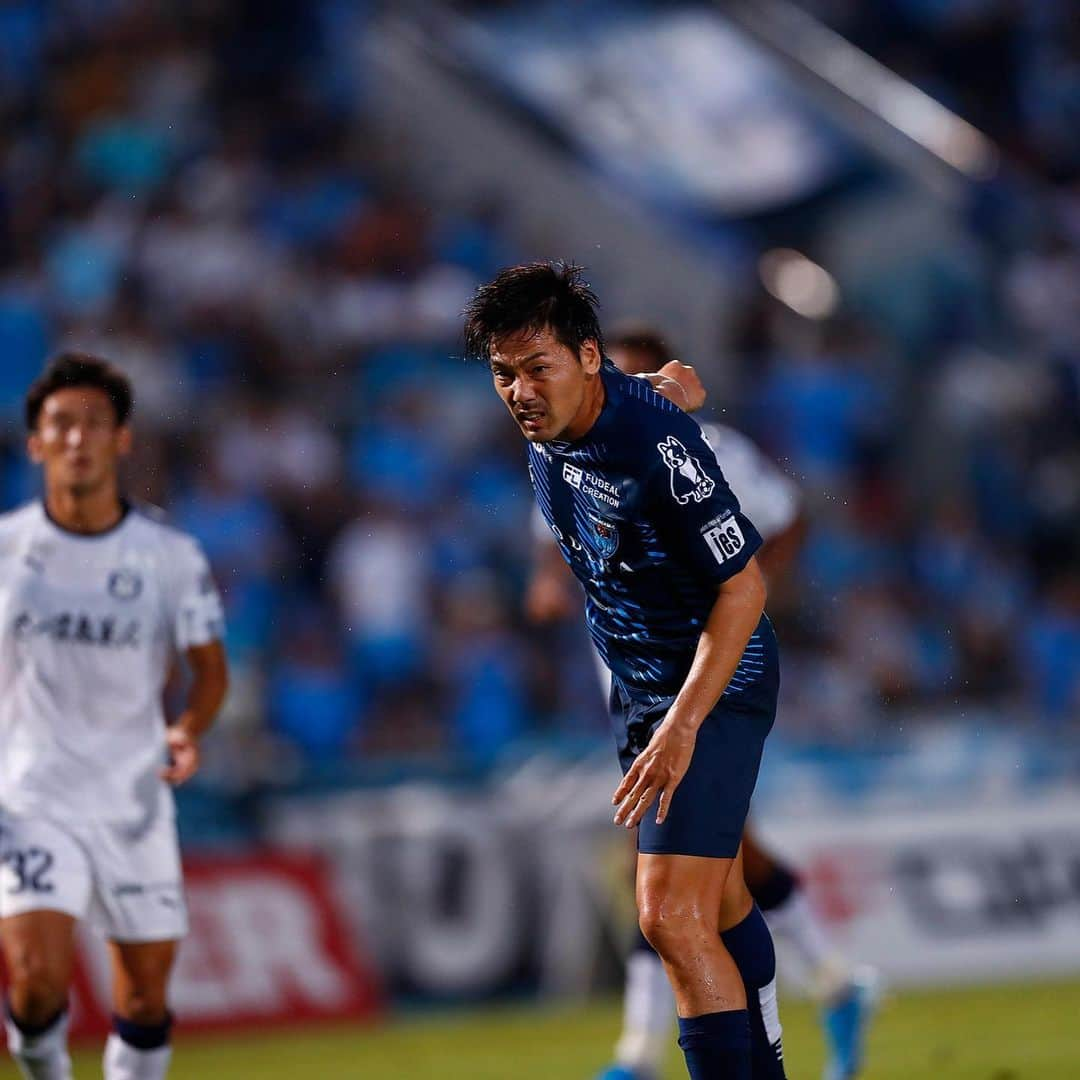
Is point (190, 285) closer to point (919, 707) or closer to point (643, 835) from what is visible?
point (919, 707)

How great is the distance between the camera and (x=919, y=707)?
14.1 meters

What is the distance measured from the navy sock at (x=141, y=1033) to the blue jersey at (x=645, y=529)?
2020 mm

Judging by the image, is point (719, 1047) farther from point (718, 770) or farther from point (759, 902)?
point (759, 902)

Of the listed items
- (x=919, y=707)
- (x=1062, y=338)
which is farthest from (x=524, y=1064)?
(x=1062, y=338)

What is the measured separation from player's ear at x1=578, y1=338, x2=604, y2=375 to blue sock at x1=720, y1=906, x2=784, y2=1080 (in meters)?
1.69

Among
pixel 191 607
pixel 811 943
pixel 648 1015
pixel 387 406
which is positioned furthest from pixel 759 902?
pixel 387 406

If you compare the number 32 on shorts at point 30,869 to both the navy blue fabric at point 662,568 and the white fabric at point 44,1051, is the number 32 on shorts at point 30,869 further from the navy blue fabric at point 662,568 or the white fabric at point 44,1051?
the navy blue fabric at point 662,568

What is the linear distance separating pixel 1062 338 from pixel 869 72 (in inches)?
120

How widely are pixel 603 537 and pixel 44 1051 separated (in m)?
2.61

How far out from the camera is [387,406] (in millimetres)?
15164

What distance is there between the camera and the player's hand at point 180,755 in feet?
22.6

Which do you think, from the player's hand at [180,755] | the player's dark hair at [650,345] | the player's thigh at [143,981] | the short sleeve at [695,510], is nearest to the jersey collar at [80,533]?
the player's hand at [180,755]

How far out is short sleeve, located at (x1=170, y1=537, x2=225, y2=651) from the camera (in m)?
7.07

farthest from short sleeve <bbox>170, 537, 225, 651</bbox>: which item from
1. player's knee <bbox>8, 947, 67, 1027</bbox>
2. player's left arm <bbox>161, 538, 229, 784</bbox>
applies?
player's knee <bbox>8, 947, 67, 1027</bbox>
